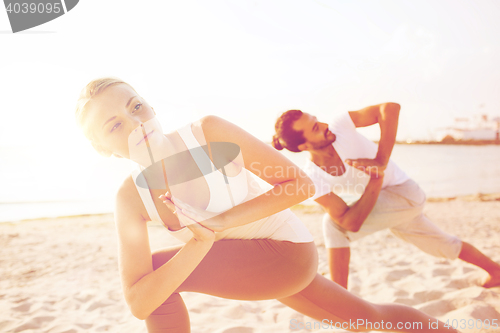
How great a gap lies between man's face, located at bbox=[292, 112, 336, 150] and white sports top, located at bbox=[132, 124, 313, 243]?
136cm

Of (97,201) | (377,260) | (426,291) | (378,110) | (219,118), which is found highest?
(219,118)

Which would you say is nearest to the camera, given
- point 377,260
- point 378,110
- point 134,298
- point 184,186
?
point 134,298

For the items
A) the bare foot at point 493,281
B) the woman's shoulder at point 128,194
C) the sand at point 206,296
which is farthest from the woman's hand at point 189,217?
the bare foot at point 493,281

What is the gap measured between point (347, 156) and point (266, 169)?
5.46ft

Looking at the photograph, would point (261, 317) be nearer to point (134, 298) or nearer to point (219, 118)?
point (134, 298)

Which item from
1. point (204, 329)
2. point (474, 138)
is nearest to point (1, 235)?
point (204, 329)

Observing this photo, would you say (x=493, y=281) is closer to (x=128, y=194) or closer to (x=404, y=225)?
(x=404, y=225)

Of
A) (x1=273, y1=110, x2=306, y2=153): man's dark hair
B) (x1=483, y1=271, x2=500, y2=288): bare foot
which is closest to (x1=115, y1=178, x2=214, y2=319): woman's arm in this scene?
(x1=273, y1=110, x2=306, y2=153): man's dark hair

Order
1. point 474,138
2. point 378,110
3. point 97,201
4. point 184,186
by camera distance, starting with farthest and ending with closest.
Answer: point 474,138 < point 97,201 < point 378,110 < point 184,186

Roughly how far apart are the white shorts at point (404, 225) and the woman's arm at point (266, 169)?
1703 mm

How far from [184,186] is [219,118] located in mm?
386

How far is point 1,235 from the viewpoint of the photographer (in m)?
6.11

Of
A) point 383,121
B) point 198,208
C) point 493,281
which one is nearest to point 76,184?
point 383,121

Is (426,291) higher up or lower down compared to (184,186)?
lower down
